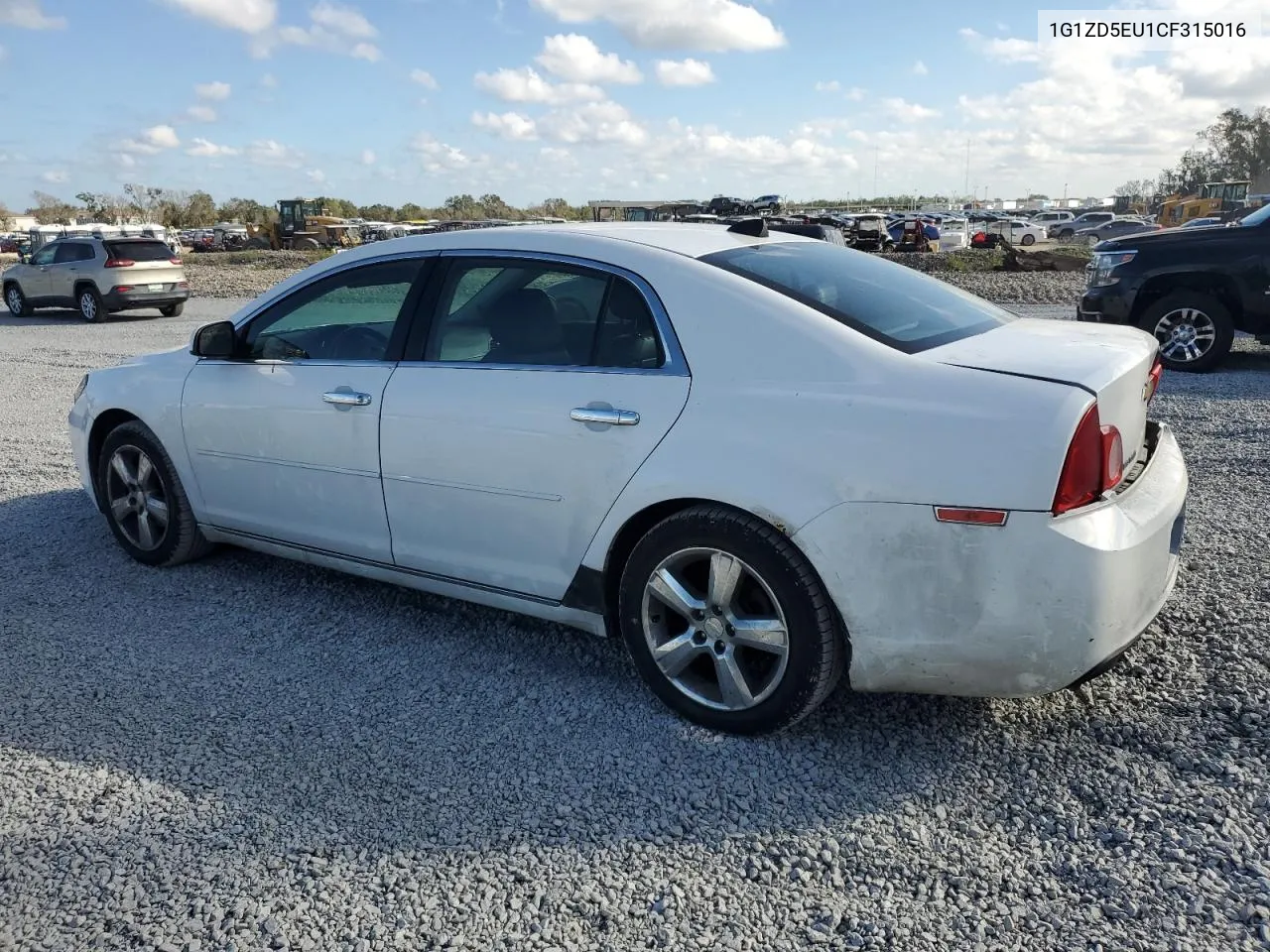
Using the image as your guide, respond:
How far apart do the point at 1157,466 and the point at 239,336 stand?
3716 millimetres

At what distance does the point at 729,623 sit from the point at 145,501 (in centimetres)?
322

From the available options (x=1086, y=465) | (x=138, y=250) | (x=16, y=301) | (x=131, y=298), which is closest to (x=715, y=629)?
(x=1086, y=465)

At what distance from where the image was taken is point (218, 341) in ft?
14.7

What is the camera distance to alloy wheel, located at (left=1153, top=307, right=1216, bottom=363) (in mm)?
9695

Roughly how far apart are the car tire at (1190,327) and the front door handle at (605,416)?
8088 millimetres

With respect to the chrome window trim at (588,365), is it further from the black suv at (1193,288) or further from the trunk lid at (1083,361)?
the black suv at (1193,288)

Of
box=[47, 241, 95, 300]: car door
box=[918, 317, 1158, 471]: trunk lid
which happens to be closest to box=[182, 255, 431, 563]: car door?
box=[918, 317, 1158, 471]: trunk lid

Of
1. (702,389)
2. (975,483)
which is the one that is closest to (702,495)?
(702,389)

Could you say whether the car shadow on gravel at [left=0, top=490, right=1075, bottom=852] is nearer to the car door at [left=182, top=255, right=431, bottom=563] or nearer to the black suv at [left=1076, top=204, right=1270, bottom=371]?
the car door at [left=182, top=255, right=431, bottom=563]

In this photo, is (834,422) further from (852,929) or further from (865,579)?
(852,929)

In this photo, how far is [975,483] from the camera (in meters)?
2.76

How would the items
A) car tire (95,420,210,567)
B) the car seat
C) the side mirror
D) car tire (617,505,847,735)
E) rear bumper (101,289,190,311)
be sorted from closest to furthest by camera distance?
car tire (617,505,847,735), the car seat, the side mirror, car tire (95,420,210,567), rear bumper (101,289,190,311)

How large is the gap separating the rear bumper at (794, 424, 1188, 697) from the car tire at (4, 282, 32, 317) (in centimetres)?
2292

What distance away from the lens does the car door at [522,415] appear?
132 inches
